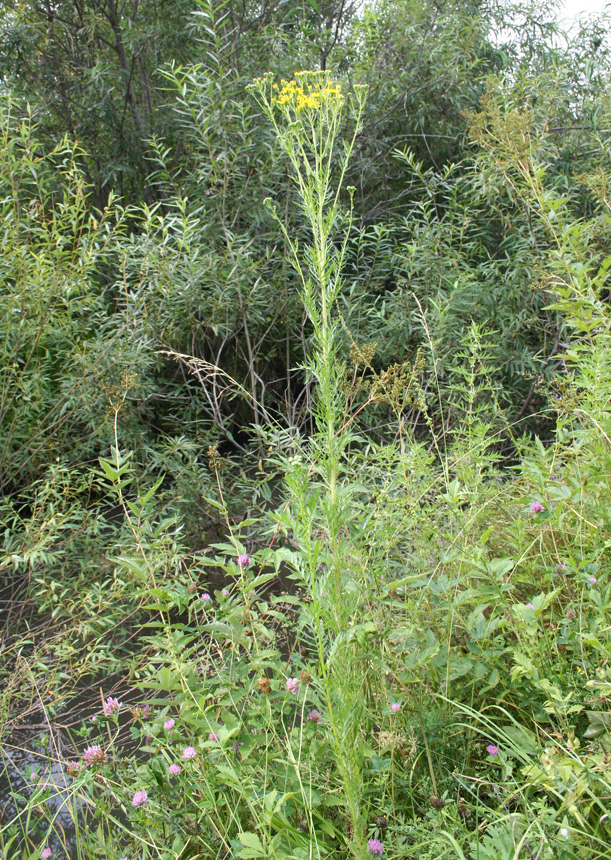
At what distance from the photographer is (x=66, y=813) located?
87.8 inches

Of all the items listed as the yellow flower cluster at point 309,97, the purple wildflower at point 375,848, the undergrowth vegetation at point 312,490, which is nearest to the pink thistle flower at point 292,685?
the undergrowth vegetation at point 312,490

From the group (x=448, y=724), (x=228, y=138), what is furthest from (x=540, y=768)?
(x=228, y=138)

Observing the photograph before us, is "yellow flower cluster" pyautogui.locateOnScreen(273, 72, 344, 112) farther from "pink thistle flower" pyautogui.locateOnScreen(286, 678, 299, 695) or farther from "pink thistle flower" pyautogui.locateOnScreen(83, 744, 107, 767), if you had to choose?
"pink thistle flower" pyautogui.locateOnScreen(83, 744, 107, 767)

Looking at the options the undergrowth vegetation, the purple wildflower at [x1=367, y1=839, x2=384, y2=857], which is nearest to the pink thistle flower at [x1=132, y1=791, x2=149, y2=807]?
the undergrowth vegetation

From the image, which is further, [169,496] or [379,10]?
[379,10]

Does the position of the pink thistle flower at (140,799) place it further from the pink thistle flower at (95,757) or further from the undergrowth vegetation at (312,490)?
the pink thistle flower at (95,757)

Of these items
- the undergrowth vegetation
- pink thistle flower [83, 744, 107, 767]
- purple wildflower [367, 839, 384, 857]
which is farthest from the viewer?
pink thistle flower [83, 744, 107, 767]

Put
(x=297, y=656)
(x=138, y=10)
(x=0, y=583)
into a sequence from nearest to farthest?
1. (x=297, y=656)
2. (x=0, y=583)
3. (x=138, y=10)

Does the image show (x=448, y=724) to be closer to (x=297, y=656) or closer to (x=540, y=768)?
(x=540, y=768)

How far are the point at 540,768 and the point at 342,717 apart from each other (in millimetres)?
455

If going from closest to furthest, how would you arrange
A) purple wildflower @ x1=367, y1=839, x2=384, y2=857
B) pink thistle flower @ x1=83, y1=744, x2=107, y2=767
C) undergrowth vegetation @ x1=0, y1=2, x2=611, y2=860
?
purple wildflower @ x1=367, y1=839, x2=384, y2=857
undergrowth vegetation @ x1=0, y1=2, x2=611, y2=860
pink thistle flower @ x1=83, y1=744, x2=107, y2=767

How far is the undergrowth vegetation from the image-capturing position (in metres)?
1.48

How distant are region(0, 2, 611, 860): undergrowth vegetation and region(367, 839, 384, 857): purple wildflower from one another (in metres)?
0.04

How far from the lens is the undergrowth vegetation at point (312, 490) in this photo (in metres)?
1.48
